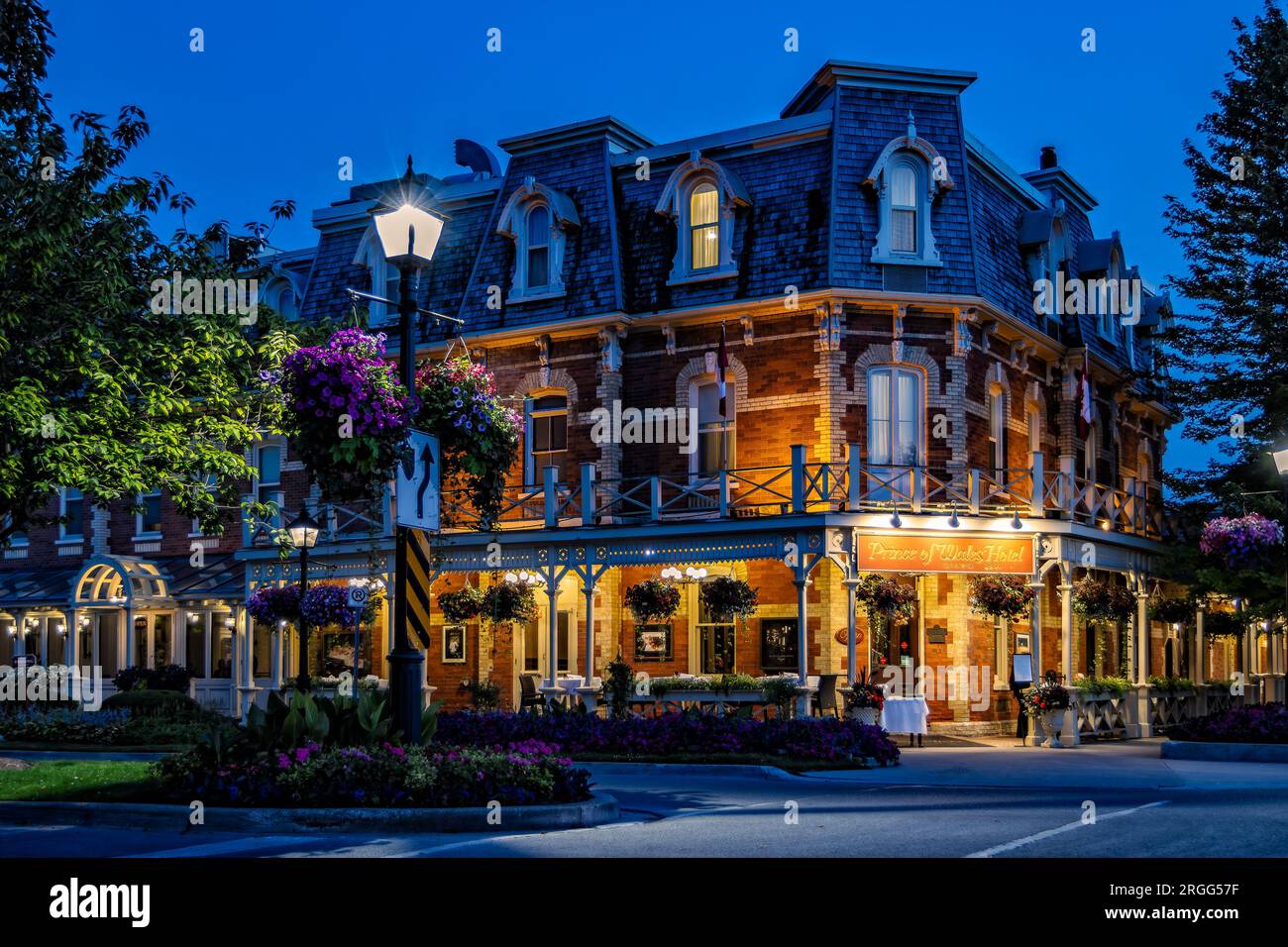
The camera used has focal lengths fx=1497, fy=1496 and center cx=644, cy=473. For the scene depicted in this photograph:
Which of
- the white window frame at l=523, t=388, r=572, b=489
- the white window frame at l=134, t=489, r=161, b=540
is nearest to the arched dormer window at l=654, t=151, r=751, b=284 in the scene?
the white window frame at l=523, t=388, r=572, b=489

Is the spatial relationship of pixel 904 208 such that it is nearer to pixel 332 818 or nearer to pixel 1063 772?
pixel 1063 772

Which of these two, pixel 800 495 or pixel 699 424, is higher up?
pixel 699 424

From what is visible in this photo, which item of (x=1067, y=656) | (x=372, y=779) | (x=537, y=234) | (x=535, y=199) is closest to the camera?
(x=372, y=779)

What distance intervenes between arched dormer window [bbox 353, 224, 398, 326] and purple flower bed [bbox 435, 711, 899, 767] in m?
13.2

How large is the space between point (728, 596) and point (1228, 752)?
27.1 feet

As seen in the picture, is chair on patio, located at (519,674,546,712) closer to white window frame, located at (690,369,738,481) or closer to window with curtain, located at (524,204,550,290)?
white window frame, located at (690,369,738,481)

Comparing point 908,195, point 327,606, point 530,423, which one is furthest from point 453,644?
point 908,195

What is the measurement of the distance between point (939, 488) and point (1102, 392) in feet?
30.3

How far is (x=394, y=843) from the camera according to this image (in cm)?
1157

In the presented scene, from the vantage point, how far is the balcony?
25.2 metres

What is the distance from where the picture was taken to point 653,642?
28.6 metres

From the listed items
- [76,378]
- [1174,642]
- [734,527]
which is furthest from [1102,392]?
[76,378]

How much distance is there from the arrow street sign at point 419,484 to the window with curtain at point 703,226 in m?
15.3

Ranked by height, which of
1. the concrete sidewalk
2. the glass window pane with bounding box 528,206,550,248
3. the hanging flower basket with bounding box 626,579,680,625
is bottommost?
the concrete sidewalk
